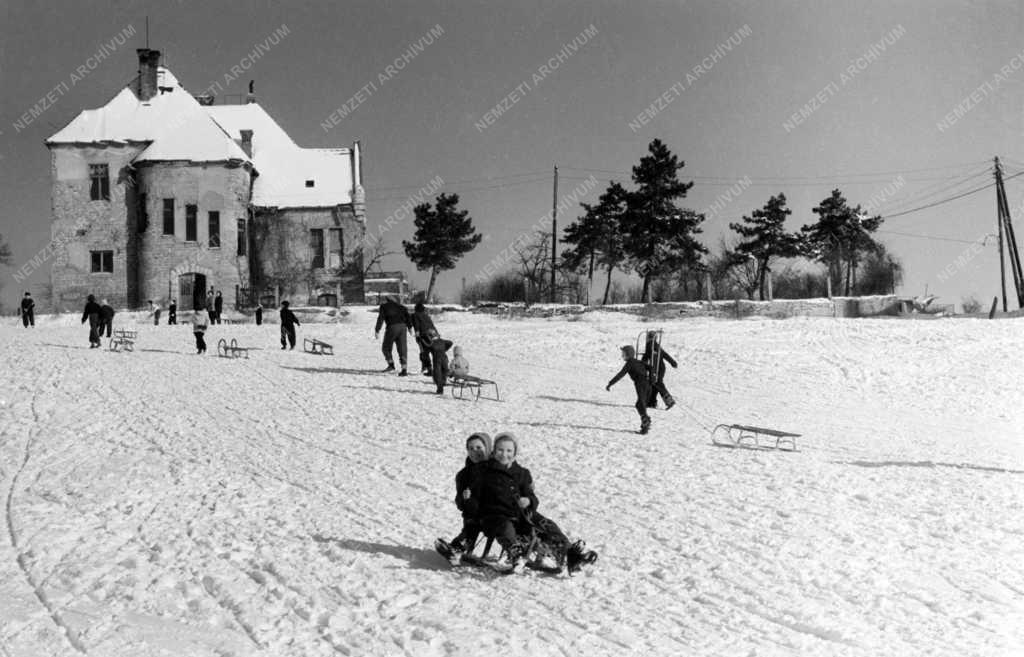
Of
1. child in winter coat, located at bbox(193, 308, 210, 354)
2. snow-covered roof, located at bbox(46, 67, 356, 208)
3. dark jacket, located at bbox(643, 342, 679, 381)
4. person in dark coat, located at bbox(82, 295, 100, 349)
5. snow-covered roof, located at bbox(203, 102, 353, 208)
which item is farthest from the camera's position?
snow-covered roof, located at bbox(203, 102, 353, 208)

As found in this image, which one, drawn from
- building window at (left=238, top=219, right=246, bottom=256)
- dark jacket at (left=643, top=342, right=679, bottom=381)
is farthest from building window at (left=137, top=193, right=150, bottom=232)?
dark jacket at (left=643, top=342, right=679, bottom=381)

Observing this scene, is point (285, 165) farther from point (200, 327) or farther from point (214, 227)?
point (200, 327)

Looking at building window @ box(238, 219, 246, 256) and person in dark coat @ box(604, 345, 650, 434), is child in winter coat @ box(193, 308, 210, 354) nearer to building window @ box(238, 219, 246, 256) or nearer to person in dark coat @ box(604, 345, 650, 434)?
person in dark coat @ box(604, 345, 650, 434)

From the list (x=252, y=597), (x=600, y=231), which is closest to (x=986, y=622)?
(x=252, y=597)

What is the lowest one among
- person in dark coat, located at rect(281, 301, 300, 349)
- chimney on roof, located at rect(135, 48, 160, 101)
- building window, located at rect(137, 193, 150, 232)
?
person in dark coat, located at rect(281, 301, 300, 349)

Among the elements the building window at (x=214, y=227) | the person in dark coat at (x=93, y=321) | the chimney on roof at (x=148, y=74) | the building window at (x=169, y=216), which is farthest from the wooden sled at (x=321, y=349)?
the chimney on roof at (x=148, y=74)

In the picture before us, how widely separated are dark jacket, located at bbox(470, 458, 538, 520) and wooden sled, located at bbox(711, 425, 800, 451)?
6992 millimetres

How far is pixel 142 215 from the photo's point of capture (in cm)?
4575

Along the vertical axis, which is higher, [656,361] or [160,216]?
[160,216]

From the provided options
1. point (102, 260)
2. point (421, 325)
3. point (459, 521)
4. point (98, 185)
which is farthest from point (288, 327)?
point (98, 185)

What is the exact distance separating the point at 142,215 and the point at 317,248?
886cm

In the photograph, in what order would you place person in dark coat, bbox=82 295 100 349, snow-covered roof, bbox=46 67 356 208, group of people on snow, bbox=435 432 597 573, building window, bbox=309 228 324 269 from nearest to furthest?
group of people on snow, bbox=435 432 597 573 → person in dark coat, bbox=82 295 100 349 → snow-covered roof, bbox=46 67 356 208 → building window, bbox=309 228 324 269

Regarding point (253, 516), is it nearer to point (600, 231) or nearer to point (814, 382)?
point (814, 382)

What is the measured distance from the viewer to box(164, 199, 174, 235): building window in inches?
1784
